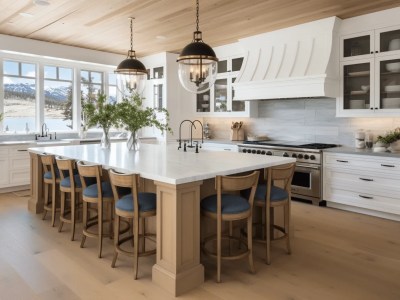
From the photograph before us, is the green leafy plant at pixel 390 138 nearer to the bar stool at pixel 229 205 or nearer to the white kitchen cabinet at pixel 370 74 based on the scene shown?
the white kitchen cabinet at pixel 370 74

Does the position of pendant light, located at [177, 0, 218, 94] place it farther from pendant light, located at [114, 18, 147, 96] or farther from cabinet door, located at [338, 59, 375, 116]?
cabinet door, located at [338, 59, 375, 116]

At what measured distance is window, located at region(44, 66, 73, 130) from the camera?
6.96 m

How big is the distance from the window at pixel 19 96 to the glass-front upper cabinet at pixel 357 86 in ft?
18.7

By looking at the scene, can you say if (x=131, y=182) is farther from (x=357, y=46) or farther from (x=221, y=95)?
(x=221, y=95)

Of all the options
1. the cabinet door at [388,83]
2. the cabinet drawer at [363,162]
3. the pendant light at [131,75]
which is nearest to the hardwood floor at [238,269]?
the cabinet drawer at [363,162]

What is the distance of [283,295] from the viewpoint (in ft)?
8.35

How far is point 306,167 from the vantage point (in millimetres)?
5148

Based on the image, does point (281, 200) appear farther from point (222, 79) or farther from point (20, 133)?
point (20, 133)

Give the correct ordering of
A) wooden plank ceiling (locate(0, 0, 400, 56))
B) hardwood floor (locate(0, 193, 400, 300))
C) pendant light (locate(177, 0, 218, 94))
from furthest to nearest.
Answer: wooden plank ceiling (locate(0, 0, 400, 56)) → pendant light (locate(177, 0, 218, 94)) → hardwood floor (locate(0, 193, 400, 300))

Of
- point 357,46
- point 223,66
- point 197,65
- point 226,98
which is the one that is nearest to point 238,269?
point 197,65

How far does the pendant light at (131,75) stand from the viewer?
4332 millimetres

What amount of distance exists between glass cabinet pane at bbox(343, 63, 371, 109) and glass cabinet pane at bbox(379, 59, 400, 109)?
17 centimetres

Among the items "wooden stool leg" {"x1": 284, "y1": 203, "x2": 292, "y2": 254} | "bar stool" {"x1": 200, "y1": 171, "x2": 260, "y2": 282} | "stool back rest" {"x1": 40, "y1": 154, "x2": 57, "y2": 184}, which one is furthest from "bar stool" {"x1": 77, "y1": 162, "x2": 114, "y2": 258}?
"wooden stool leg" {"x1": 284, "y1": 203, "x2": 292, "y2": 254}

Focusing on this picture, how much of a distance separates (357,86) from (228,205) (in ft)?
10.5
